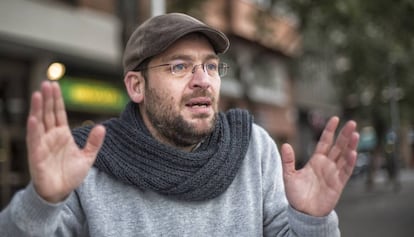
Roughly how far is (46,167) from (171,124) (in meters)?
0.62

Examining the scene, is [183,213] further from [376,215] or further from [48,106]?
[376,215]

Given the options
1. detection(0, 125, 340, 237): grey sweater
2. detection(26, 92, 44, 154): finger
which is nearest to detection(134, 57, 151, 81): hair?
detection(0, 125, 340, 237): grey sweater

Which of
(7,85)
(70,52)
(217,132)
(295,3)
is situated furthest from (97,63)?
(217,132)

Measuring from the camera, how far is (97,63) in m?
12.2

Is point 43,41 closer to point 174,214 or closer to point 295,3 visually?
point 295,3

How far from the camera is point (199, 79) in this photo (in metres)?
2.27

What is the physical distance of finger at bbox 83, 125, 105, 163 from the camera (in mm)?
1853

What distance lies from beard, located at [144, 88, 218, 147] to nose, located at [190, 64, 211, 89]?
3cm

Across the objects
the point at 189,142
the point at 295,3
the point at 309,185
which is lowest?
the point at 309,185

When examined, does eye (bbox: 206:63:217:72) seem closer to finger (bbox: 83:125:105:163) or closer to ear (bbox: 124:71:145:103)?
ear (bbox: 124:71:145:103)

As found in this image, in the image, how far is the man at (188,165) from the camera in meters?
2.01

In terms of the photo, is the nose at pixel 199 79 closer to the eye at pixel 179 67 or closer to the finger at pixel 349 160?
the eye at pixel 179 67

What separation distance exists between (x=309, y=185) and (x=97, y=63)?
1065 centimetres

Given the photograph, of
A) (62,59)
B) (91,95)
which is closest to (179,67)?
(62,59)
